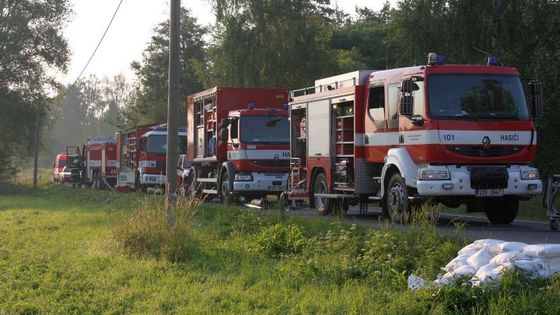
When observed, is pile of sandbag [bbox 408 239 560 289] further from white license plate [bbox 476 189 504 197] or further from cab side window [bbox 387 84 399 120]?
cab side window [bbox 387 84 399 120]

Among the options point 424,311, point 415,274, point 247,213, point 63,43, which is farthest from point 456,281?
point 63,43

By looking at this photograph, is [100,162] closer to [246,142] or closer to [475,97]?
[246,142]

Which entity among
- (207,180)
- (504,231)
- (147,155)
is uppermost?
(147,155)

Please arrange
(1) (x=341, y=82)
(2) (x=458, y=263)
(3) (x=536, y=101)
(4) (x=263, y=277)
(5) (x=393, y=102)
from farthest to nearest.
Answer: (1) (x=341, y=82) → (5) (x=393, y=102) → (3) (x=536, y=101) → (4) (x=263, y=277) → (2) (x=458, y=263)

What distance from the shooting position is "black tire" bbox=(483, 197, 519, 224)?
561 inches

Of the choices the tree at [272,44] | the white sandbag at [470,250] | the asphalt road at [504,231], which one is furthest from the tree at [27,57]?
the white sandbag at [470,250]

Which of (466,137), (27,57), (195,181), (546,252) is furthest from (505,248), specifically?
(27,57)

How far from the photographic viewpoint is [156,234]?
10.7 metres

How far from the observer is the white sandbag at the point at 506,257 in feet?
22.9

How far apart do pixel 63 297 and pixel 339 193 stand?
855 centimetres

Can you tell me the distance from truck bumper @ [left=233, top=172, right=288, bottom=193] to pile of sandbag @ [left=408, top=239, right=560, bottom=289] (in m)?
13.1

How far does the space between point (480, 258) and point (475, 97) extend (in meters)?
6.46

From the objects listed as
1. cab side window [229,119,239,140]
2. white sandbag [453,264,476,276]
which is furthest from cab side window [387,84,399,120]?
cab side window [229,119,239,140]

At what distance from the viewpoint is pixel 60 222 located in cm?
1827
